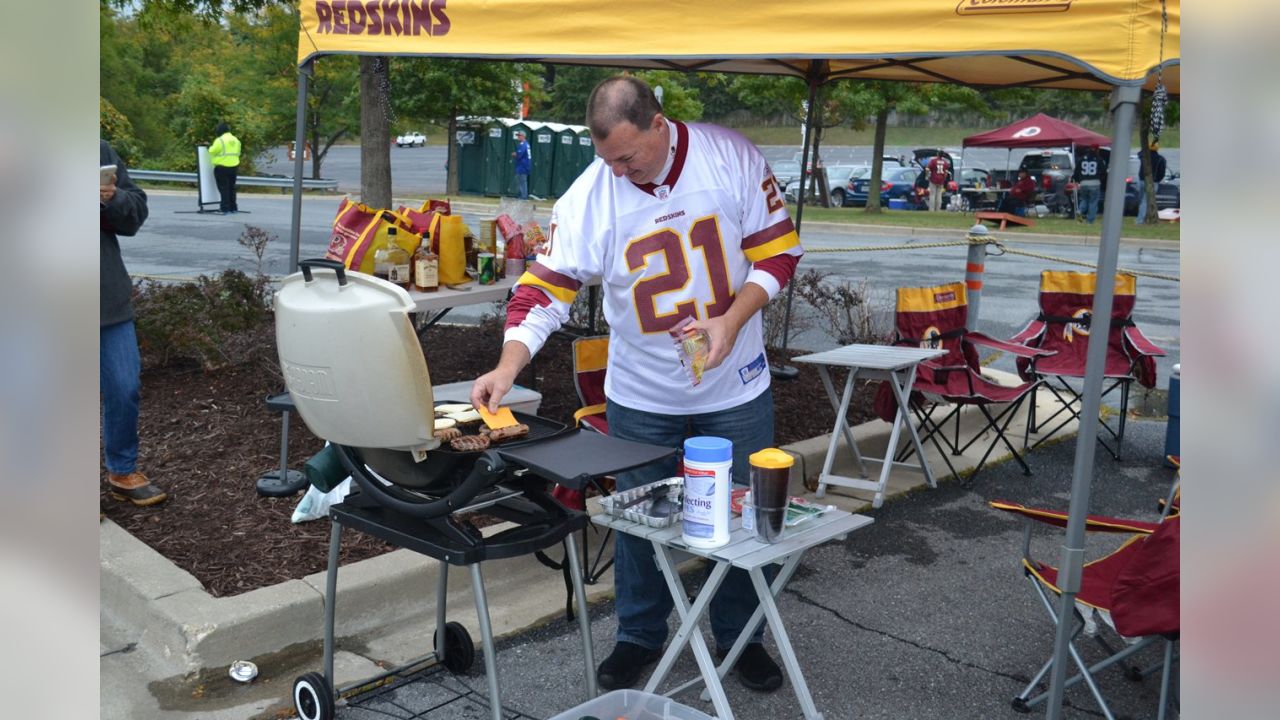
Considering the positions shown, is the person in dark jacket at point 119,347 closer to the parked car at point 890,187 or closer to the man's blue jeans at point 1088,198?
the man's blue jeans at point 1088,198

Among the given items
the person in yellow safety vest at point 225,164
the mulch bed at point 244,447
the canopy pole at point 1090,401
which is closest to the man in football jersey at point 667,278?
the canopy pole at point 1090,401

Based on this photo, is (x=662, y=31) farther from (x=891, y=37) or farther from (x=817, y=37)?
(x=891, y=37)

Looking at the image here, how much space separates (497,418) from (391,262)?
2973 millimetres

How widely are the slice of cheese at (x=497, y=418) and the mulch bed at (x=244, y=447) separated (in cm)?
174

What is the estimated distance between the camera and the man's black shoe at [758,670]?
3.80 m

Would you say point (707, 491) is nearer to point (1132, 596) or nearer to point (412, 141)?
point (1132, 596)

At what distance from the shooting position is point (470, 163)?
34.7 metres

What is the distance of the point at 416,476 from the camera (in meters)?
2.99

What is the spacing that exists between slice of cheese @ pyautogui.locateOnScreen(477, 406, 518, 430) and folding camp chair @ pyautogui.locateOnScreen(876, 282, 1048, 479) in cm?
370

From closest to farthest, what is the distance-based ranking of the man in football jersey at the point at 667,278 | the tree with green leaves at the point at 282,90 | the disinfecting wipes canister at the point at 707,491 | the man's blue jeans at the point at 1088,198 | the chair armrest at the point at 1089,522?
the disinfecting wipes canister at the point at 707,491 → the man in football jersey at the point at 667,278 → the chair armrest at the point at 1089,522 → the tree with green leaves at the point at 282,90 → the man's blue jeans at the point at 1088,198

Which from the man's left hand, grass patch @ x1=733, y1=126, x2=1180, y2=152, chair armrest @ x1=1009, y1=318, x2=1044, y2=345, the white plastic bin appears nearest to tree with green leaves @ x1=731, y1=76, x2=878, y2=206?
chair armrest @ x1=1009, y1=318, x2=1044, y2=345

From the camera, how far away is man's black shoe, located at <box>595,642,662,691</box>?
12.4ft
